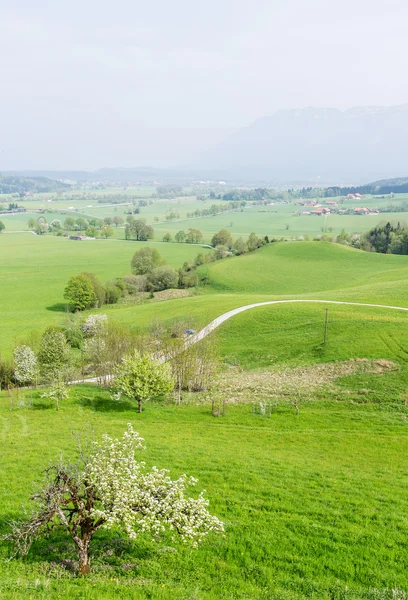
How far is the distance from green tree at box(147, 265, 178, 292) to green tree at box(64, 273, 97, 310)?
71.3 ft

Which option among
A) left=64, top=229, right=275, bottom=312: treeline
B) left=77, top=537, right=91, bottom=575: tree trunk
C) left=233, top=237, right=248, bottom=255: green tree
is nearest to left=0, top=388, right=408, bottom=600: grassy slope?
left=77, top=537, right=91, bottom=575: tree trunk

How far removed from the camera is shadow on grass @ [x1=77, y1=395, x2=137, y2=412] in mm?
39625

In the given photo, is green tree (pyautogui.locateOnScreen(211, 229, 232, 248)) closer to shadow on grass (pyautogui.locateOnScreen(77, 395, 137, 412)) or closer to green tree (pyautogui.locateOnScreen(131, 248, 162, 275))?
green tree (pyautogui.locateOnScreen(131, 248, 162, 275))

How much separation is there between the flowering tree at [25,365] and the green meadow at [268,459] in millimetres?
8191

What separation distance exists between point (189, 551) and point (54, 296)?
9720 centimetres

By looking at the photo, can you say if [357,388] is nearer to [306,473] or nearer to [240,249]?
[306,473]

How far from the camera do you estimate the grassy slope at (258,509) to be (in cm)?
1407

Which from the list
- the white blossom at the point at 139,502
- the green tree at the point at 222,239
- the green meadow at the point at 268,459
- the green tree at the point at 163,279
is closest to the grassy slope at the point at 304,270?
the green tree at the point at 163,279

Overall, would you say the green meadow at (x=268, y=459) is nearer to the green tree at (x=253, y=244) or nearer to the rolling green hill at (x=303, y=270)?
the rolling green hill at (x=303, y=270)

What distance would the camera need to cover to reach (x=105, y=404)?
40.5 meters


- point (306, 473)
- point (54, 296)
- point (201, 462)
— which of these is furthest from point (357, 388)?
point (54, 296)

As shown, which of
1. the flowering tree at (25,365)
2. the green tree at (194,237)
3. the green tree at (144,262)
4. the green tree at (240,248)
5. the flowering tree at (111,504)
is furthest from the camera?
the green tree at (194,237)

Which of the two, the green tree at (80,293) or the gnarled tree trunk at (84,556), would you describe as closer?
the gnarled tree trunk at (84,556)

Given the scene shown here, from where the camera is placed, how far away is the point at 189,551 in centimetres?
1595
